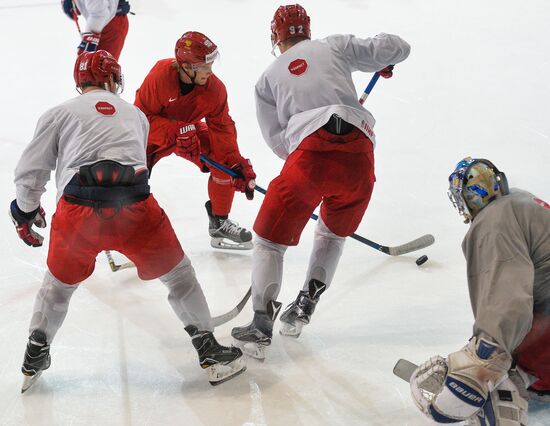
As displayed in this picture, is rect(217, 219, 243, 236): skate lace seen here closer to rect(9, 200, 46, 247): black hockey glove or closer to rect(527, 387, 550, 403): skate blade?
rect(9, 200, 46, 247): black hockey glove

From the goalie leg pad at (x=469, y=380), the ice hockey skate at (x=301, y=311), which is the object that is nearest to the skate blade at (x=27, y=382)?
the ice hockey skate at (x=301, y=311)

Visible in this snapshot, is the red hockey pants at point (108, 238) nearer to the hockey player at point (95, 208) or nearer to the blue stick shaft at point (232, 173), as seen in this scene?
the hockey player at point (95, 208)

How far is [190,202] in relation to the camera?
12.4ft

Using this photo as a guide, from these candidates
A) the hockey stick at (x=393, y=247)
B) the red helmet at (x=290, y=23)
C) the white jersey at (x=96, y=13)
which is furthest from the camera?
the white jersey at (x=96, y=13)

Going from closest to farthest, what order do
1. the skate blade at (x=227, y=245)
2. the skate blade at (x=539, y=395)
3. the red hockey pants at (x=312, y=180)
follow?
the skate blade at (x=539, y=395), the red hockey pants at (x=312, y=180), the skate blade at (x=227, y=245)

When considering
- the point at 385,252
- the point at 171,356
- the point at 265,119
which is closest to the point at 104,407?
the point at 171,356

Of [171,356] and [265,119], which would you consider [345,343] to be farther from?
[265,119]

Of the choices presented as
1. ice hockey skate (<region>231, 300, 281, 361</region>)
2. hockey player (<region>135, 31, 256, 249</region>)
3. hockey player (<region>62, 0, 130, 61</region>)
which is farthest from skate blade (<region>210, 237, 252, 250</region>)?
hockey player (<region>62, 0, 130, 61</region>)

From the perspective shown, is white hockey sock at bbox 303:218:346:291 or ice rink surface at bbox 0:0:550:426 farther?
white hockey sock at bbox 303:218:346:291

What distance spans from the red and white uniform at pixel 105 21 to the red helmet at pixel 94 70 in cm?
175

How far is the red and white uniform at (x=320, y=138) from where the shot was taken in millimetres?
2537

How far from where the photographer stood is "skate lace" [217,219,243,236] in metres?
3.42

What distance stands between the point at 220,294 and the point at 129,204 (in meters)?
0.88

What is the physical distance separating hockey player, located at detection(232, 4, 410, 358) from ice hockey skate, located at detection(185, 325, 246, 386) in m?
0.13
